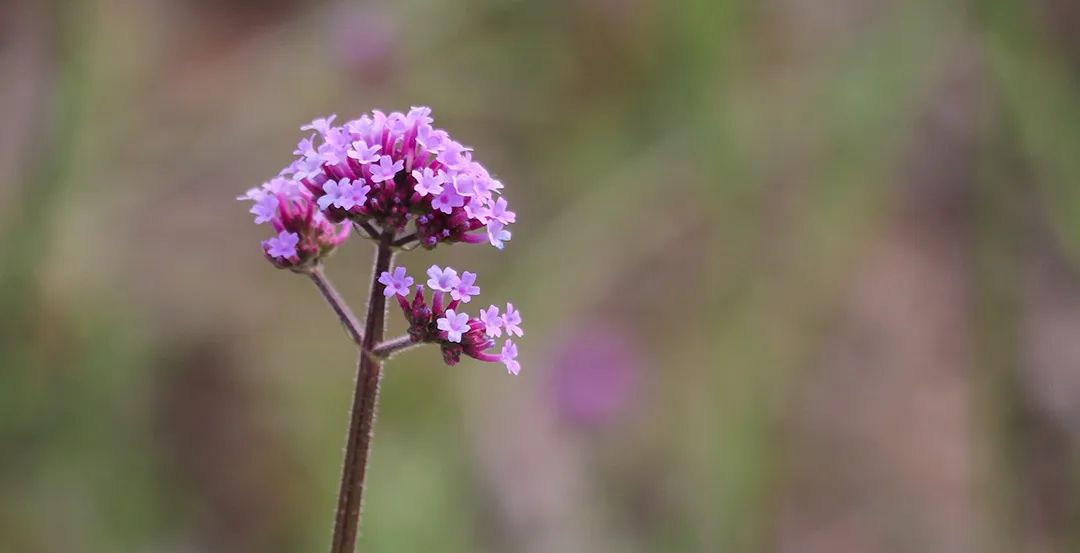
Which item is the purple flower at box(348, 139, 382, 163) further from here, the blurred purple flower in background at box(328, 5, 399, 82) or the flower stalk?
the blurred purple flower in background at box(328, 5, 399, 82)

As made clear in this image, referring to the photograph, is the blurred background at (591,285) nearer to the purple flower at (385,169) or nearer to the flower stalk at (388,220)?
the flower stalk at (388,220)

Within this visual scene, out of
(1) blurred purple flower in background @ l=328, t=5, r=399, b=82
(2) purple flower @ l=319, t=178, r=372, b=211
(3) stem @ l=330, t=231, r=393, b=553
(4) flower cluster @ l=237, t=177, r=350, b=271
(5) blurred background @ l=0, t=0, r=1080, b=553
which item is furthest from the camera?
(1) blurred purple flower in background @ l=328, t=5, r=399, b=82

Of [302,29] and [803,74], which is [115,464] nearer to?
[302,29]

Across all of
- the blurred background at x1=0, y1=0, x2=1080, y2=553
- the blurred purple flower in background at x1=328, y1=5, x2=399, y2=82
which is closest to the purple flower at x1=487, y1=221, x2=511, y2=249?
the blurred background at x1=0, y1=0, x2=1080, y2=553

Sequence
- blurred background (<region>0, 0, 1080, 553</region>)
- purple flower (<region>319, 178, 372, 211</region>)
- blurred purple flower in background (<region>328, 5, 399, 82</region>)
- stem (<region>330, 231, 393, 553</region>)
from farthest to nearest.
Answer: blurred purple flower in background (<region>328, 5, 399, 82</region>)
blurred background (<region>0, 0, 1080, 553</region>)
purple flower (<region>319, 178, 372, 211</region>)
stem (<region>330, 231, 393, 553</region>)

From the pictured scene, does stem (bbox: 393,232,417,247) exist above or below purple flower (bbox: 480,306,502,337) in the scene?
above

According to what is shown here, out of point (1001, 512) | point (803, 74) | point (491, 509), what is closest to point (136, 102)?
point (491, 509)

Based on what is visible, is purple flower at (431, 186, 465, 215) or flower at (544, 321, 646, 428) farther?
flower at (544, 321, 646, 428)
